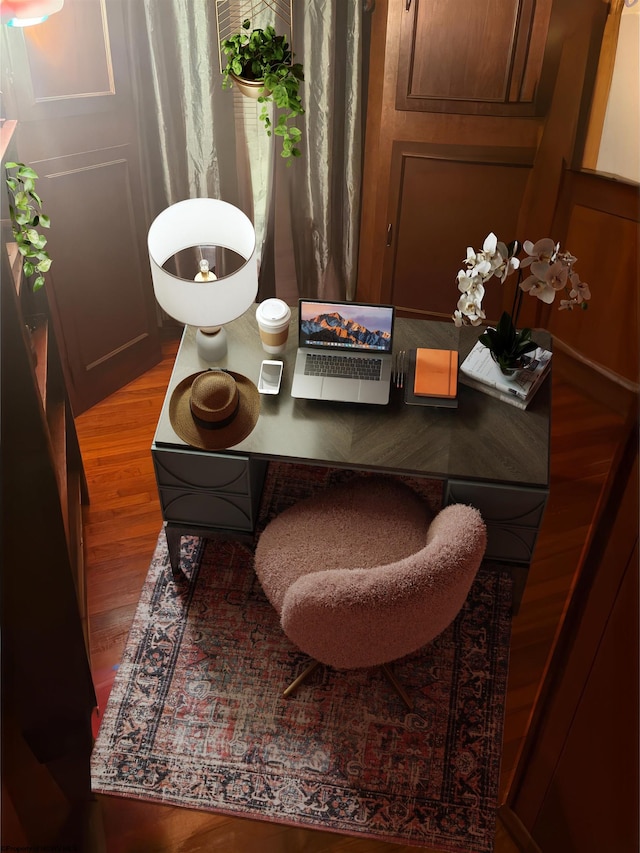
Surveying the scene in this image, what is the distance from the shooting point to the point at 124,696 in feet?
7.26

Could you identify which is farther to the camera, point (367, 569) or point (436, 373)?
point (436, 373)

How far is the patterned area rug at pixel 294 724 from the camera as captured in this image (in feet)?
6.53

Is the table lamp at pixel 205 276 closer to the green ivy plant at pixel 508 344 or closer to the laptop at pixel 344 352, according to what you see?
the laptop at pixel 344 352

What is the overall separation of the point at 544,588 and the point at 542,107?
187 centimetres

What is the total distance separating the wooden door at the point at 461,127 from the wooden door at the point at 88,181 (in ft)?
3.47

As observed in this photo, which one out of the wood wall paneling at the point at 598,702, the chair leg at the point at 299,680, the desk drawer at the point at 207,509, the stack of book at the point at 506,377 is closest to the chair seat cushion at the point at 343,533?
the desk drawer at the point at 207,509

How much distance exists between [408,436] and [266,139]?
1.79m

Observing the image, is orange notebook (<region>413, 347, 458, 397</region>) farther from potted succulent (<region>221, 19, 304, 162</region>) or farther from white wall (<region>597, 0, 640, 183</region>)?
white wall (<region>597, 0, 640, 183</region>)

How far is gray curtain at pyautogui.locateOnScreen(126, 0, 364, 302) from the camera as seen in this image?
9.80 ft

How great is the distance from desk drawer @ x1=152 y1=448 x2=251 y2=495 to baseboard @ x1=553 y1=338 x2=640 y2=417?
181 cm

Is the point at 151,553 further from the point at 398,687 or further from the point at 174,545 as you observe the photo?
the point at 398,687

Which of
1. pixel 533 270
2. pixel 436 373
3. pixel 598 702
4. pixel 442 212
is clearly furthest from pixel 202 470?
pixel 442 212

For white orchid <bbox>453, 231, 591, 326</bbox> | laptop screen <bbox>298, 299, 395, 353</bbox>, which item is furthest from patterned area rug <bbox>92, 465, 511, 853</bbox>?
white orchid <bbox>453, 231, 591, 326</bbox>

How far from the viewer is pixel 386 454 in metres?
2.10
